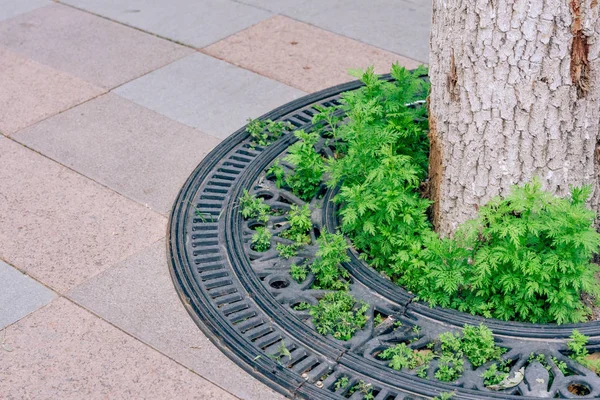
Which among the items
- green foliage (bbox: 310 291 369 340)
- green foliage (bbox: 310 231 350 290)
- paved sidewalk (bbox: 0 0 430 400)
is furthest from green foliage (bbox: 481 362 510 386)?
paved sidewalk (bbox: 0 0 430 400)

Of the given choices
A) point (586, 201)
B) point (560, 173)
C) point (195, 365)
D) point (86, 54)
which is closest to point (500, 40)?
point (560, 173)

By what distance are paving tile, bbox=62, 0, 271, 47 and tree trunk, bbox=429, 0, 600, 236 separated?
9.48 feet

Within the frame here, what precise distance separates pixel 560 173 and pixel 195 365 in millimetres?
1796

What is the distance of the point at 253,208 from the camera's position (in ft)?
13.4

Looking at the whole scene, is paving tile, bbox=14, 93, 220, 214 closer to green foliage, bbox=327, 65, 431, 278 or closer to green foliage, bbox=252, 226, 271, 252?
green foliage, bbox=252, 226, 271, 252

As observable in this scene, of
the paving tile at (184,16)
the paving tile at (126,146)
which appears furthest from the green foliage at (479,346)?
the paving tile at (184,16)

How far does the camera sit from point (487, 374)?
3.14 m

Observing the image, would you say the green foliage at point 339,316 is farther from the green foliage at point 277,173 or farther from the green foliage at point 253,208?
the green foliage at point 277,173

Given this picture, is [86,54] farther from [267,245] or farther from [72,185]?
[267,245]

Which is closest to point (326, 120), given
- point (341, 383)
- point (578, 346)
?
point (341, 383)

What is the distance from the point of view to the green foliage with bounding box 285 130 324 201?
13.5 feet

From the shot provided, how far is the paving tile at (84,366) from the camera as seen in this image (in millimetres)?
3158

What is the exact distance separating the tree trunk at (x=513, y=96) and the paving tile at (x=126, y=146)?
1.64m

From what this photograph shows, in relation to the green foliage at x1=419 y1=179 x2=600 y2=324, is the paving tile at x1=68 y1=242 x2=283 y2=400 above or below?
below
